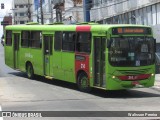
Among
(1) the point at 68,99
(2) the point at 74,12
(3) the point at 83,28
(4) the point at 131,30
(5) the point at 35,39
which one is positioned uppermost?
(2) the point at 74,12

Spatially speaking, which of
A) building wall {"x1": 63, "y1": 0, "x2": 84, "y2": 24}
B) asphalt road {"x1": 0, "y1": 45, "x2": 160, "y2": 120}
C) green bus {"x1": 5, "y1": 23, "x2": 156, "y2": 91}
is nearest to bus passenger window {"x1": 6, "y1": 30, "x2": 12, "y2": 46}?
green bus {"x1": 5, "y1": 23, "x2": 156, "y2": 91}

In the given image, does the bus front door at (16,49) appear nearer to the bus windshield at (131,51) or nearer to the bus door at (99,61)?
the bus door at (99,61)

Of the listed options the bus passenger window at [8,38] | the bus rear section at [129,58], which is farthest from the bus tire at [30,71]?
the bus rear section at [129,58]

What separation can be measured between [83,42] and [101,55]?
58.4 inches

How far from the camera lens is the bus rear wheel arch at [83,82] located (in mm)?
17781

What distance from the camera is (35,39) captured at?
22.7 metres

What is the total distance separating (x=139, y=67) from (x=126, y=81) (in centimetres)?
74

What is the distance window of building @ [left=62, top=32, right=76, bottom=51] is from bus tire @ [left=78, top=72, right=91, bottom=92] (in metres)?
1.26

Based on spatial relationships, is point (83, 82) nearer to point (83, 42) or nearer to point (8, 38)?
point (83, 42)

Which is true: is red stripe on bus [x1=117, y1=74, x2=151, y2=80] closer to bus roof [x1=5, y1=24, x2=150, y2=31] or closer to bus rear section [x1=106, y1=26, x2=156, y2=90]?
Result: bus rear section [x1=106, y1=26, x2=156, y2=90]

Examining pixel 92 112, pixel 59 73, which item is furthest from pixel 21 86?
pixel 92 112

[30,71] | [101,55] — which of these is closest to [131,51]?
[101,55]

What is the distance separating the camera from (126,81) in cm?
1642

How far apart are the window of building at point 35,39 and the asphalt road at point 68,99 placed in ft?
7.07
